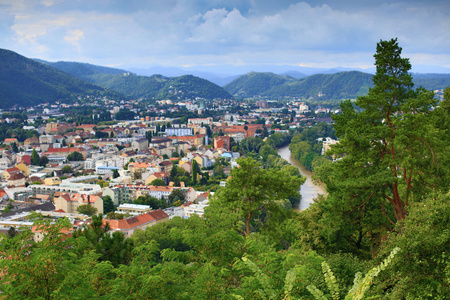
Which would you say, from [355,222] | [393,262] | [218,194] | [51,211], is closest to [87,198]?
[51,211]

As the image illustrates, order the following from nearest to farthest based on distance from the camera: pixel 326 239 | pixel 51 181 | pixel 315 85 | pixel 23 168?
pixel 326 239, pixel 51 181, pixel 23 168, pixel 315 85

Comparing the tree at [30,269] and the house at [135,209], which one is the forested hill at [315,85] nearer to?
the house at [135,209]

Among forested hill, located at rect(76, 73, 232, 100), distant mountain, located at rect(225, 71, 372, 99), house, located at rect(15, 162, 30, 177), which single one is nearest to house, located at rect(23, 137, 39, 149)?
house, located at rect(15, 162, 30, 177)

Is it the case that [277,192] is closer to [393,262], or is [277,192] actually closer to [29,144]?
[393,262]

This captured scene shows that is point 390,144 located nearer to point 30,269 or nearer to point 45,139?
point 30,269

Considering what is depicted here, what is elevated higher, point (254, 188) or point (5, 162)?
point (254, 188)

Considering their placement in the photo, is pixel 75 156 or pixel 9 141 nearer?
pixel 75 156

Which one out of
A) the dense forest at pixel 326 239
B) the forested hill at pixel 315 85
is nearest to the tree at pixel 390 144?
the dense forest at pixel 326 239

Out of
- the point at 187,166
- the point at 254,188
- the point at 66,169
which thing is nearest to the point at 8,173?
the point at 66,169
